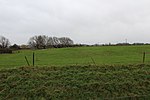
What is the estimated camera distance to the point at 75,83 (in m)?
14.9

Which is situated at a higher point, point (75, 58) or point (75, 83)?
point (75, 83)

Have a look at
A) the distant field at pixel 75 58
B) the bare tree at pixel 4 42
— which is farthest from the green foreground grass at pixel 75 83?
the bare tree at pixel 4 42

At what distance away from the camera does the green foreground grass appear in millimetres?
13523

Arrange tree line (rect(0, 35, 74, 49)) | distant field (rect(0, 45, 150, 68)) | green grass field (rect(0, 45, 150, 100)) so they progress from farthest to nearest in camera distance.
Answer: tree line (rect(0, 35, 74, 49)), distant field (rect(0, 45, 150, 68)), green grass field (rect(0, 45, 150, 100))

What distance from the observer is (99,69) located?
1766 centimetres

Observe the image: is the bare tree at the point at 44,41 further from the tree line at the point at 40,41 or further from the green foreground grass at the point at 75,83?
the green foreground grass at the point at 75,83

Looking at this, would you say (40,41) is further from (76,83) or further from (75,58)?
(76,83)

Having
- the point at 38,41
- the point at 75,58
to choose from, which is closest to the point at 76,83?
the point at 75,58

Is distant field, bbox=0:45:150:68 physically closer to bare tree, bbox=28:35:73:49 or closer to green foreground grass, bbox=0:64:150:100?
green foreground grass, bbox=0:64:150:100

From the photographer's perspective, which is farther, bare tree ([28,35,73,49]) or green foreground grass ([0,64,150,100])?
bare tree ([28,35,73,49])

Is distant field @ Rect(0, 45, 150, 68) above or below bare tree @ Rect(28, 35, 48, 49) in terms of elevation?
below

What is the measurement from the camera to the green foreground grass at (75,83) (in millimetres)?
13523

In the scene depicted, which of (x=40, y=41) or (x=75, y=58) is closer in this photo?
(x=75, y=58)

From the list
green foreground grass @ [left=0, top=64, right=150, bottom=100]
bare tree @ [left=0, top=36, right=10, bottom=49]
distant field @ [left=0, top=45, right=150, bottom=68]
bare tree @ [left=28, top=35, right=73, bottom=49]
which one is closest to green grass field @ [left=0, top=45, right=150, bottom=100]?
green foreground grass @ [left=0, top=64, right=150, bottom=100]
